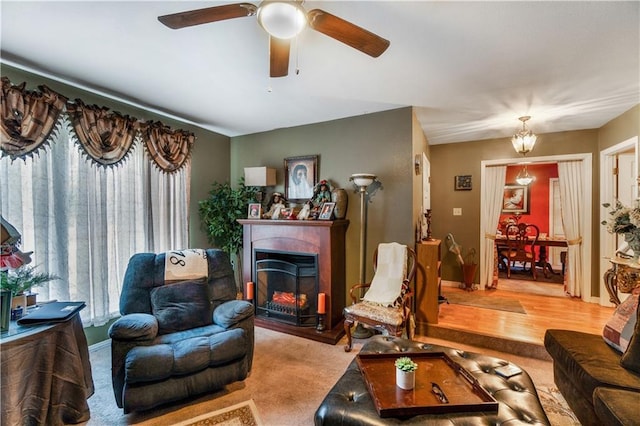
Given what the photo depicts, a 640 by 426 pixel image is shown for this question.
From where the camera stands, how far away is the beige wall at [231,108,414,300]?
3098mm

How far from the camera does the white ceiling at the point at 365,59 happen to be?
158 cm

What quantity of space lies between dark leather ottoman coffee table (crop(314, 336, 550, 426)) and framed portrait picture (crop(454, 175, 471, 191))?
3.39 m

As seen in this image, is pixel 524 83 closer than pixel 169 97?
Yes

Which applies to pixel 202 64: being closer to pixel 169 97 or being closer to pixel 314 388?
pixel 169 97

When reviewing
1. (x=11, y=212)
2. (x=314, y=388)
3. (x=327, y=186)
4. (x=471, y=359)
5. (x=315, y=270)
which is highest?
(x=327, y=186)

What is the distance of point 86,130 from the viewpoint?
99.4 inches

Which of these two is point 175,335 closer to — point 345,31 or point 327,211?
point 327,211

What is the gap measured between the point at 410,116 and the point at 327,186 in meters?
1.24

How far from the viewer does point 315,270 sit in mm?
3193

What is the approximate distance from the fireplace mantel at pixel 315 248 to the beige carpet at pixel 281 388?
9.7 inches

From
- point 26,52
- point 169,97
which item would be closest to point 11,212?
point 26,52

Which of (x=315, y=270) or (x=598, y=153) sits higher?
(x=598, y=153)

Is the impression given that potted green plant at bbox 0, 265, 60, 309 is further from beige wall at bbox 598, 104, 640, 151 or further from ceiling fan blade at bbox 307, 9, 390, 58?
beige wall at bbox 598, 104, 640, 151

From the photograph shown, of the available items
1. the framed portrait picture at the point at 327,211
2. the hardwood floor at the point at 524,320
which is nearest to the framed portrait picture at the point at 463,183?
the hardwood floor at the point at 524,320
